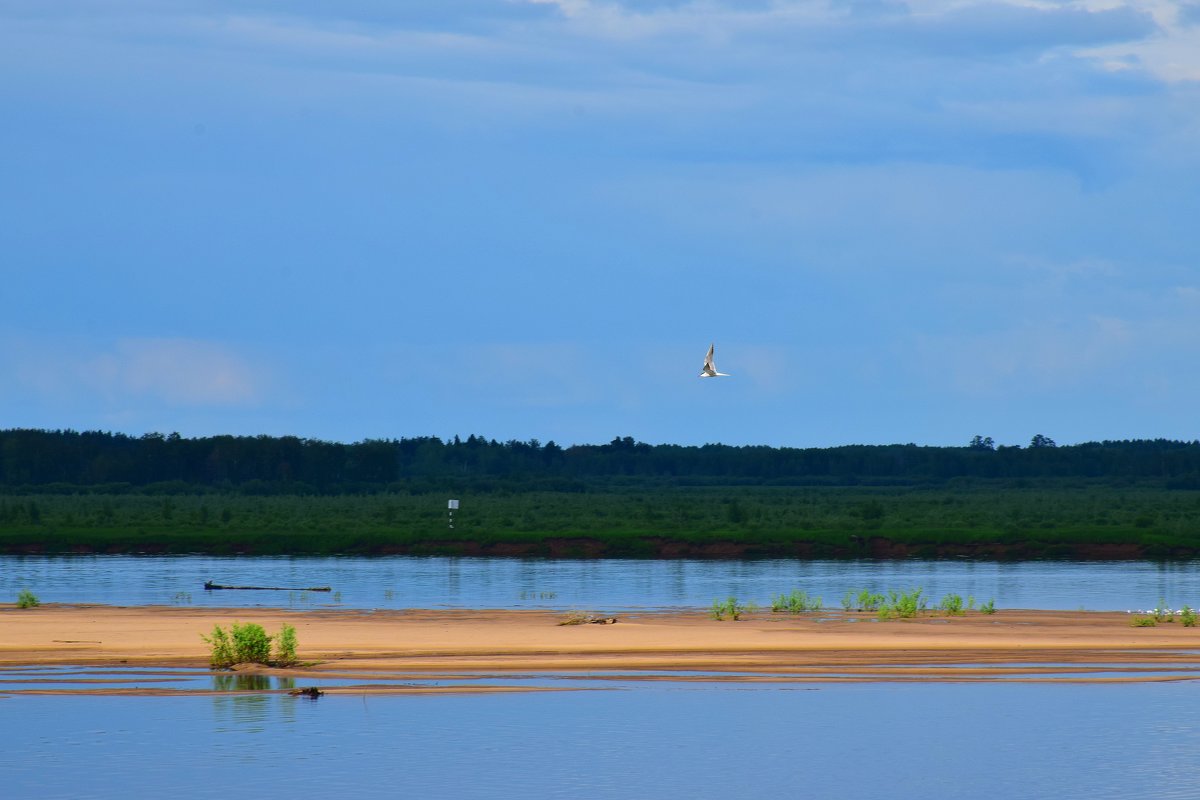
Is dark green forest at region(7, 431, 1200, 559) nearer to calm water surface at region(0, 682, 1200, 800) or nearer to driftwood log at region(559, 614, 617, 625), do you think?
driftwood log at region(559, 614, 617, 625)

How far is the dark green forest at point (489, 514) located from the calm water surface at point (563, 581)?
3.25 m

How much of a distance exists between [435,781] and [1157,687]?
11307 mm

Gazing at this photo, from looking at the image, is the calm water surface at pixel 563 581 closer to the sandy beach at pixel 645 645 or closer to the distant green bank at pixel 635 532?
the distant green bank at pixel 635 532

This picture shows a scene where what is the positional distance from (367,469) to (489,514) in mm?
74599

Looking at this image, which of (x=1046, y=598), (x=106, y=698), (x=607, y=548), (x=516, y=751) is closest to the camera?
(x=516, y=751)

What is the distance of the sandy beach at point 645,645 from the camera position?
85.3 ft

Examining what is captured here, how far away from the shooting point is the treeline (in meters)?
141

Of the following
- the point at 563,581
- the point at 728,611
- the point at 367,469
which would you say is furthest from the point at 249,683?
the point at 367,469

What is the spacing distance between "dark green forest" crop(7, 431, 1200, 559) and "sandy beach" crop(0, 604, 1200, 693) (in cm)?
2884

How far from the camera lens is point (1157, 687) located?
955 inches

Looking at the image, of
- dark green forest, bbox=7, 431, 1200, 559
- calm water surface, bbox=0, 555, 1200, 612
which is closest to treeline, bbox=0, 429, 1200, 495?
dark green forest, bbox=7, 431, 1200, 559

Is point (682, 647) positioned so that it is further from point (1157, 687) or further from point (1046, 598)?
point (1046, 598)

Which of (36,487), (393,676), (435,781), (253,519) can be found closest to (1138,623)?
(393,676)

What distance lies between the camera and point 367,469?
15750 centimetres
